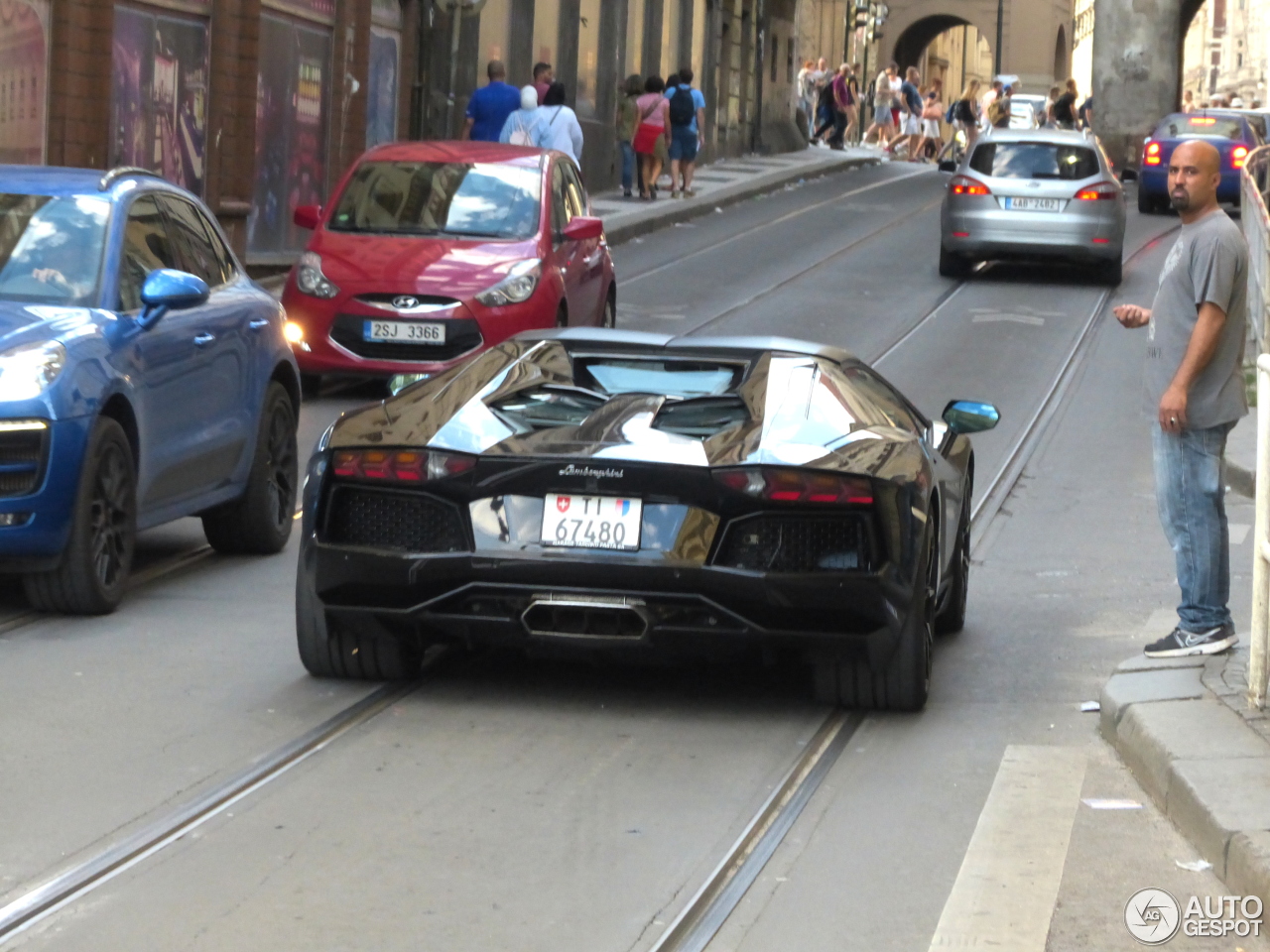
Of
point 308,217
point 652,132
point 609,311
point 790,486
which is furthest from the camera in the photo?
point 652,132

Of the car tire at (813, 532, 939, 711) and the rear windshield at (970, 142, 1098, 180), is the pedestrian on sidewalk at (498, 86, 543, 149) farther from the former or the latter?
the car tire at (813, 532, 939, 711)

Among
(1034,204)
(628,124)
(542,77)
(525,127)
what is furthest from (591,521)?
(628,124)

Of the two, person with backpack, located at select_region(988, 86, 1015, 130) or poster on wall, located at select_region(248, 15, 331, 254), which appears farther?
person with backpack, located at select_region(988, 86, 1015, 130)

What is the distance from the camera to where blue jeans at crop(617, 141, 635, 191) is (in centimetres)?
3319

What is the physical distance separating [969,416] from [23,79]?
12.5m

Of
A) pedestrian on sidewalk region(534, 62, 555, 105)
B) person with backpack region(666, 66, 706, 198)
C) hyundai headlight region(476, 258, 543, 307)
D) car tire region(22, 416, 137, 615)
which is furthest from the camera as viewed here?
person with backpack region(666, 66, 706, 198)

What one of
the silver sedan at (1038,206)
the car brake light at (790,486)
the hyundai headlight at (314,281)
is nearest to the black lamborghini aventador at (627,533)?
the car brake light at (790,486)

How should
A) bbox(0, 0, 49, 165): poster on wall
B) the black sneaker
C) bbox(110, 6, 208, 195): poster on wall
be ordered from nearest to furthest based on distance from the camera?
the black sneaker → bbox(0, 0, 49, 165): poster on wall → bbox(110, 6, 208, 195): poster on wall

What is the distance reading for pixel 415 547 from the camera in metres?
6.67

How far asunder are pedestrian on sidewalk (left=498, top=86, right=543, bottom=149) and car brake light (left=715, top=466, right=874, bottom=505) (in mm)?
17251

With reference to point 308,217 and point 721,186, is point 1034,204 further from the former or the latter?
point 721,186

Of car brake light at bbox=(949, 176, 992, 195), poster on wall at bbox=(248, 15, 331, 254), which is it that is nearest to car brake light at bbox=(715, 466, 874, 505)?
poster on wall at bbox=(248, 15, 331, 254)

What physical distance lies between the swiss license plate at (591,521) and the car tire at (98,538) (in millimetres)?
2075

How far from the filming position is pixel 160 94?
20.7 metres
